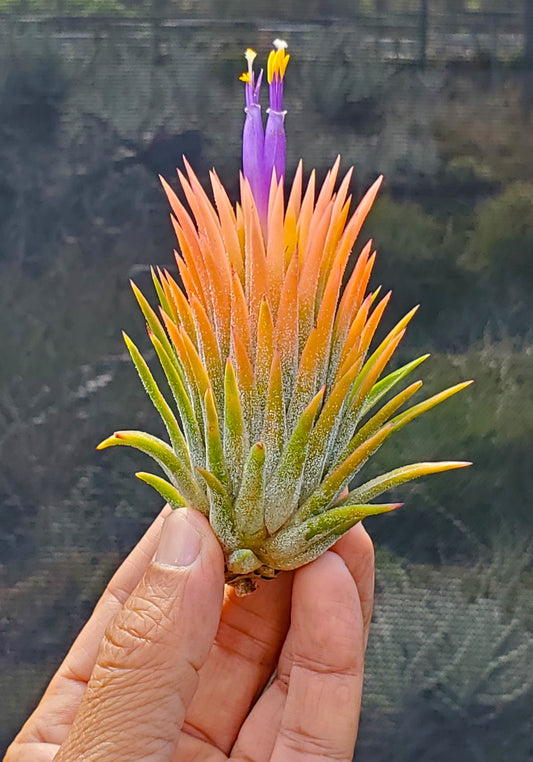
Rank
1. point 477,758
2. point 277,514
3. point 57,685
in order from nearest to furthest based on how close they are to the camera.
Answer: point 277,514, point 57,685, point 477,758

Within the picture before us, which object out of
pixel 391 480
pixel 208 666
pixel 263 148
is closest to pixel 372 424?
pixel 391 480

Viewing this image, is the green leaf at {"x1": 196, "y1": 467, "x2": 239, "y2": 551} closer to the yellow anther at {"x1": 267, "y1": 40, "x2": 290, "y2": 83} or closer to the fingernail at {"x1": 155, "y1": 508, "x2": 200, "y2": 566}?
the fingernail at {"x1": 155, "y1": 508, "x2": 200, "y2": 566}

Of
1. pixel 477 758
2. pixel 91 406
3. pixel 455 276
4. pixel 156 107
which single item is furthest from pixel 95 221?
pixel 477 758

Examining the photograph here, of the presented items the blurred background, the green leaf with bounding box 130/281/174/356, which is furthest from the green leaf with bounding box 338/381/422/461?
the blurred background

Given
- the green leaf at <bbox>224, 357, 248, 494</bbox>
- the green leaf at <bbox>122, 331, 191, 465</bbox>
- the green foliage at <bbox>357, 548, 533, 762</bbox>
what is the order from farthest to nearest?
the green foliage at <bbox>357, 548, 533, 762</bbox>
the green leaf at <bbox>122, 331, 191, 465</bbox>
the green leaf at <bbox>224, 357, 248, 494</bbox>

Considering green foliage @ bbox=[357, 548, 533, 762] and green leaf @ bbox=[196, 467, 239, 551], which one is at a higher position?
green leaf @ bbox=[196, 467, 239, 551]

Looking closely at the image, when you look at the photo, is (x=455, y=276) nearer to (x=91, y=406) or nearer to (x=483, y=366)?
(x=483, y=366)

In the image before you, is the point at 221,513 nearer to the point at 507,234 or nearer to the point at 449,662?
the point at 449,662
